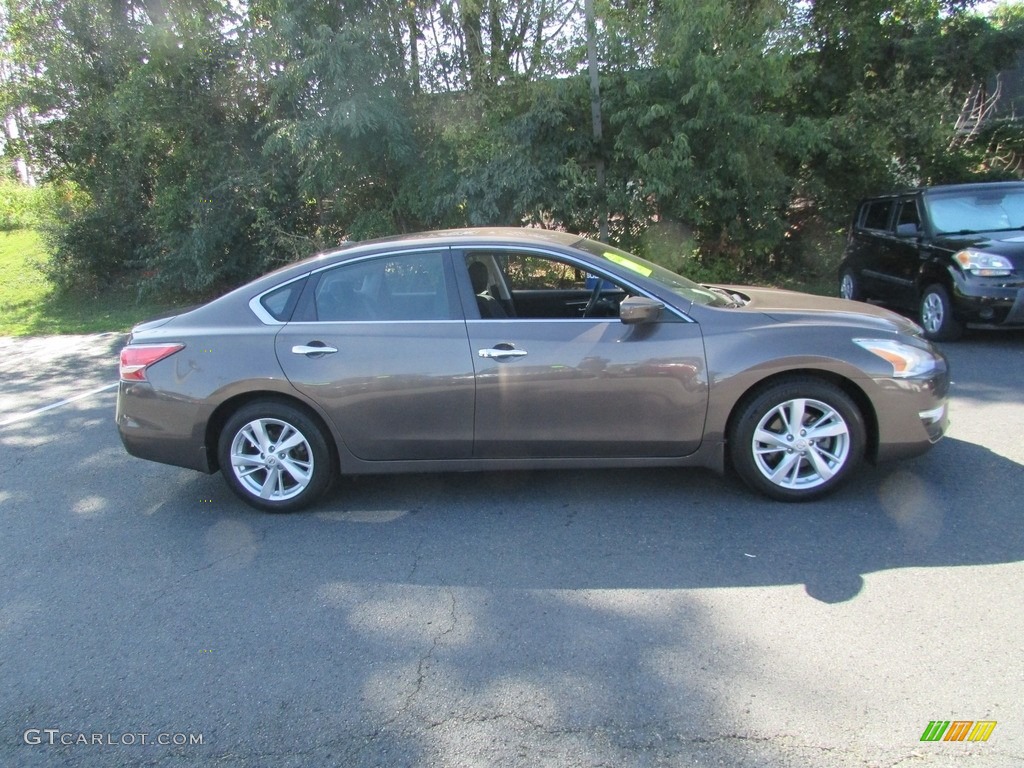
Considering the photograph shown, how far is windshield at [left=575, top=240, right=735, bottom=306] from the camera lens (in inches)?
180

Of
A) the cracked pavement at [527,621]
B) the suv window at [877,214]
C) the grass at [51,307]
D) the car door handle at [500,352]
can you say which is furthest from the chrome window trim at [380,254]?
the grass at [51,307]

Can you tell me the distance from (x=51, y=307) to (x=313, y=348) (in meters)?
12.3

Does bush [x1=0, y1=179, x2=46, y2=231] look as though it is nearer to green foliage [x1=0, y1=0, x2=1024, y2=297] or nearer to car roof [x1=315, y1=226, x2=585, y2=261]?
green foliage [x1=0, y1=0, x2=1024, y2=297]

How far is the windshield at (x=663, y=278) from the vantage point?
180 inches

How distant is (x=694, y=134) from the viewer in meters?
10.4

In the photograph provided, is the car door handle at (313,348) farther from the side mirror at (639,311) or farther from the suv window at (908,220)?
the suv window at (908,220)

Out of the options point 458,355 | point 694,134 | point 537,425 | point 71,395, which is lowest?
point 71,395

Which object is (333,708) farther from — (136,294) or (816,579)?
(136,294)

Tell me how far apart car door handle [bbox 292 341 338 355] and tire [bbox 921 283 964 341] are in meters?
6.32

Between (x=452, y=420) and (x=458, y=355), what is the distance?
369 millimetres

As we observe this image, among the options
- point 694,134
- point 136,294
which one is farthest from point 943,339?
point 136,294

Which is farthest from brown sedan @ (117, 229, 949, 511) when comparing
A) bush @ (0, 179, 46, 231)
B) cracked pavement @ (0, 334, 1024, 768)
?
bush @ (0, 179, 46, 231)

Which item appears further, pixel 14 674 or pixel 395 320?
pixel 395 320

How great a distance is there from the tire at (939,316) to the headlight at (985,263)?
40 cm
